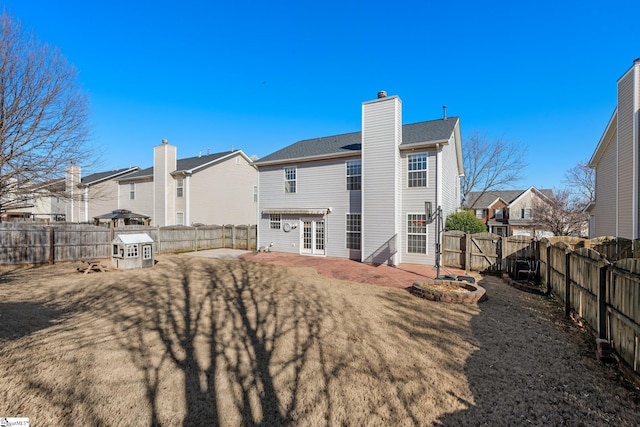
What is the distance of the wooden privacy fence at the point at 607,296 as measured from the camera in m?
3.87

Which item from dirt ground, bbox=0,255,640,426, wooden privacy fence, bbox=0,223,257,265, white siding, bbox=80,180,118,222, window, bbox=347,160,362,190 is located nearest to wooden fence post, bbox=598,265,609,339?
dirt ground, bbox=0,255,640,426

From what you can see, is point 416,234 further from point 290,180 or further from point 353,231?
point 290,180

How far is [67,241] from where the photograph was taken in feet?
45.1

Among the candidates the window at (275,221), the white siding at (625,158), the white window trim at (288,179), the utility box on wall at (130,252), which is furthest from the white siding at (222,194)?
the white siding at (625,158)

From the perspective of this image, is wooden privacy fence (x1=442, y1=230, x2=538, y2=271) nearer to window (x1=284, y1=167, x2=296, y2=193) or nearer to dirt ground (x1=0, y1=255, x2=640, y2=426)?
dirt ground (x1=0, y1=255, x2=640, y2=426)

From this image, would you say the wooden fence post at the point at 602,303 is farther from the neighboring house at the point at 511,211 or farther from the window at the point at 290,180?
the neighboring house at the point at 511,211

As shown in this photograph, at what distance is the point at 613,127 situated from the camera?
1351cm

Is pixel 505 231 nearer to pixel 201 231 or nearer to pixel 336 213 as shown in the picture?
pixel 336 213

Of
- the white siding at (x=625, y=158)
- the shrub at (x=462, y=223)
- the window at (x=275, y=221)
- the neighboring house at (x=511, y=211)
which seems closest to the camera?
the white siding at (x=625, y=158)

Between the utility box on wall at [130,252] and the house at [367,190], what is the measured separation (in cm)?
655

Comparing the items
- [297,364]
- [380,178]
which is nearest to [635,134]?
[380,178]

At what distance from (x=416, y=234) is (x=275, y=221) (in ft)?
26.4

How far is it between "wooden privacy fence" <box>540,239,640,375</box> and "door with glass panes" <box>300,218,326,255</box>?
10460 millimetres

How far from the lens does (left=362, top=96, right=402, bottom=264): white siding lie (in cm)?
1346
